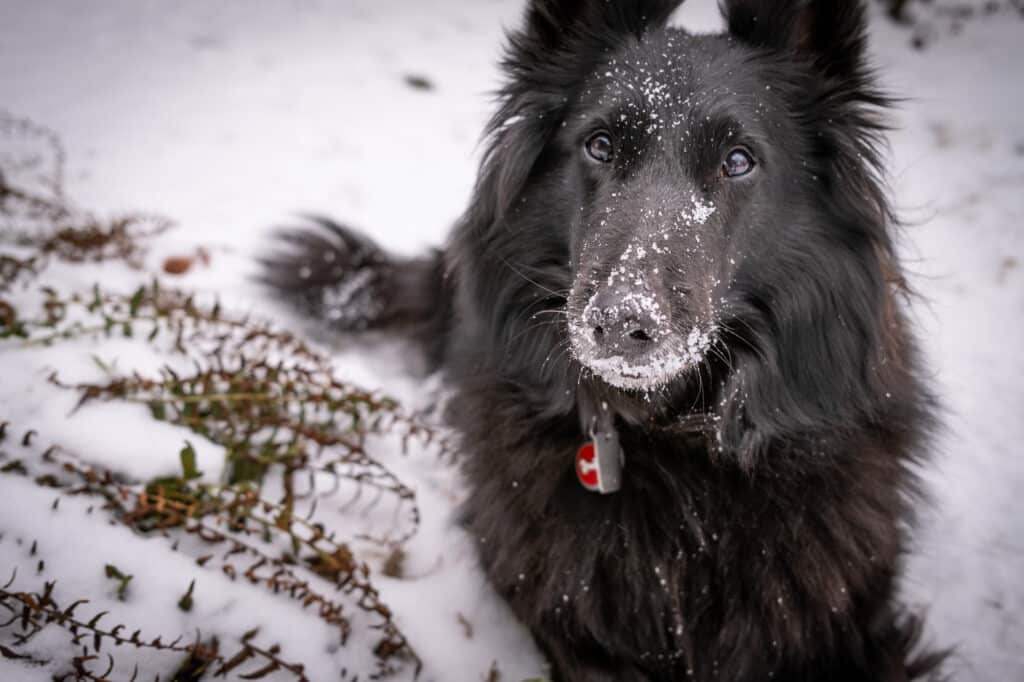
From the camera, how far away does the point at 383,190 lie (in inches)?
173

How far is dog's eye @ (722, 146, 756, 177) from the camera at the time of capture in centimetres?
188

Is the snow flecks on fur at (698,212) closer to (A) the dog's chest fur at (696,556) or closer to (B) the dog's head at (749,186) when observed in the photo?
(B) the dog's head at (749,186)

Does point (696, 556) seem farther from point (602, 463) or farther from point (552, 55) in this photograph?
point (552, 55)

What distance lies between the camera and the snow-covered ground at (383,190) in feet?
7.14

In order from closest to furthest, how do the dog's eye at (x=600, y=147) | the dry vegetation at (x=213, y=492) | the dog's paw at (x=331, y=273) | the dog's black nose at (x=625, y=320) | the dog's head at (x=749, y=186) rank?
the dog's black nose at (x=625, y=320) < the dry vegetation at (x=213, y=492) < the dog's head at (x=749, y=186) < the dog's eye at (x=600, y=147) < the dog's paw at (x=331, y=273)

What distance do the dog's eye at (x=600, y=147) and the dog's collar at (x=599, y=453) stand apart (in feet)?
2.42

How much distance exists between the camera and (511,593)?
7.11 ft

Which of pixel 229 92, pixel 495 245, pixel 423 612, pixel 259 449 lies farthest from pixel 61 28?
pixel 423 612

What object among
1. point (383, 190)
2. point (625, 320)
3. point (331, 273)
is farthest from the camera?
point (383, 190)

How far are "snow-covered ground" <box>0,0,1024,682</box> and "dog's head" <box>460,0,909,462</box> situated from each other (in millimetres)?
396

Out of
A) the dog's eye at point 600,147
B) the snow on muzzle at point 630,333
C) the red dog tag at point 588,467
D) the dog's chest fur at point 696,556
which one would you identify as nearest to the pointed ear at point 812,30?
the dog's eye at point 600,147

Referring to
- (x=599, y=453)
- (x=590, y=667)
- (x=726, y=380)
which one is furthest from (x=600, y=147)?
(x=590, y=667)

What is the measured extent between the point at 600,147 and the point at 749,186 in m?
0.45

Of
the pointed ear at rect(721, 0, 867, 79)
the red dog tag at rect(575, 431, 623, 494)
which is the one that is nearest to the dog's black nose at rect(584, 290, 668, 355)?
the red dog tag at rect(575, 431, 623, 494)
